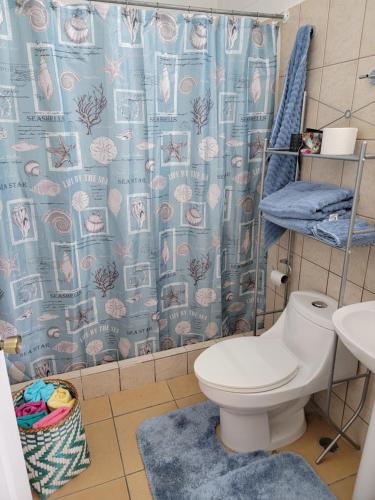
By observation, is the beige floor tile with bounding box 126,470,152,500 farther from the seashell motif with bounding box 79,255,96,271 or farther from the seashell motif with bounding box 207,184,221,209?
the seashell motif with bounding box 207,184,221,209

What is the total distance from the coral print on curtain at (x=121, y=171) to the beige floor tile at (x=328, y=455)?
81 centimetres

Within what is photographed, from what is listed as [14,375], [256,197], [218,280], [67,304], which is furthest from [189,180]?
[14,375]

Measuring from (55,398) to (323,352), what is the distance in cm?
119

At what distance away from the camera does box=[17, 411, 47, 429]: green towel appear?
4.69ft

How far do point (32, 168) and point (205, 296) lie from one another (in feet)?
3.86

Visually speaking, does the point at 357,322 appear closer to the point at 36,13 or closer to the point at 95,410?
the point at 95,410

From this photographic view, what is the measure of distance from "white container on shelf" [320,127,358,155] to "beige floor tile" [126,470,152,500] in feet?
5.23

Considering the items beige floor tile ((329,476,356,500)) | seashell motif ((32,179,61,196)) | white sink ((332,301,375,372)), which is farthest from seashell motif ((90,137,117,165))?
beige floor tile ((329,476,356,500))

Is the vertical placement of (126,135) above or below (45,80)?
below

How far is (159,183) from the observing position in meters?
1.88

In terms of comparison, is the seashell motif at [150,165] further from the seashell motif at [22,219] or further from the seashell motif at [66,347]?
the seashell motif at [66,347]

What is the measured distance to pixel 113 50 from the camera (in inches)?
64.1

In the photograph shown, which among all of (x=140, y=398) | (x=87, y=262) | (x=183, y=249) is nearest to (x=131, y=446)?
(x=140, y=398)

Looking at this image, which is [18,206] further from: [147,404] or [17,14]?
[147,404]
